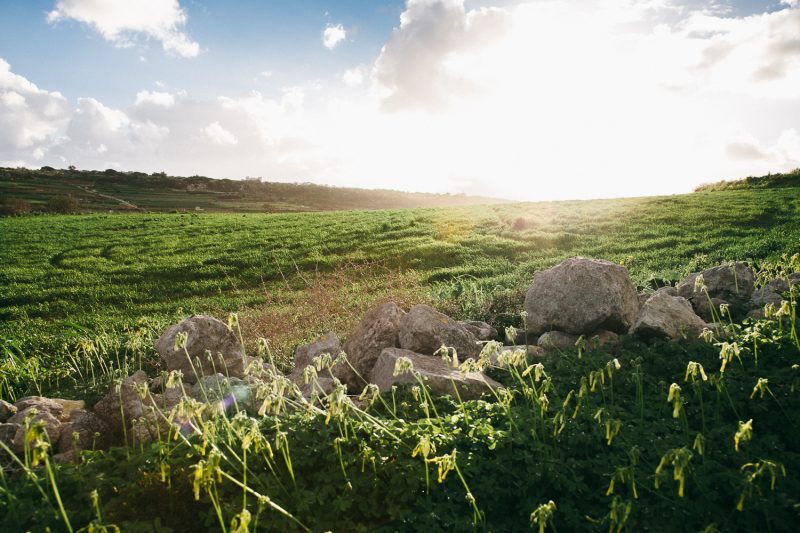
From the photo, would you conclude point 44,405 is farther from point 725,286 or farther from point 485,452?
point 725,286

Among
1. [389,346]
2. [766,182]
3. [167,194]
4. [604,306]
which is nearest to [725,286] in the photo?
[604,306]

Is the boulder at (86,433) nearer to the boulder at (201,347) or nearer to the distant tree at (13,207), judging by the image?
the boulder at (201,347)

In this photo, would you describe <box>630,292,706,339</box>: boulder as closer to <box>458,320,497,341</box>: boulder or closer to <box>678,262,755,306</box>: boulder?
<box>678,262,755,306</box>: boulder

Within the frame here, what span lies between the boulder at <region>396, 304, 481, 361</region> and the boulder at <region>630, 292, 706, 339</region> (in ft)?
8.72

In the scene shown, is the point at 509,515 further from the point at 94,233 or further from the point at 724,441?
the point at 94,233

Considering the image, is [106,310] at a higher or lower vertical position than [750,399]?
lower

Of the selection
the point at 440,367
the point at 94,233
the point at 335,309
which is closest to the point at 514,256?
the point at 335,309

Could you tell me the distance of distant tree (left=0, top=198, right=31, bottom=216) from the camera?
4541 cm

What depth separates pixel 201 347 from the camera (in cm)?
788

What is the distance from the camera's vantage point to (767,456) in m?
4.16

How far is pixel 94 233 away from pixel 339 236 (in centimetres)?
1816

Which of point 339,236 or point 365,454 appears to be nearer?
point 365,454

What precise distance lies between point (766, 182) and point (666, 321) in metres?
38.4

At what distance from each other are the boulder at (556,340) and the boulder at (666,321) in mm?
985
